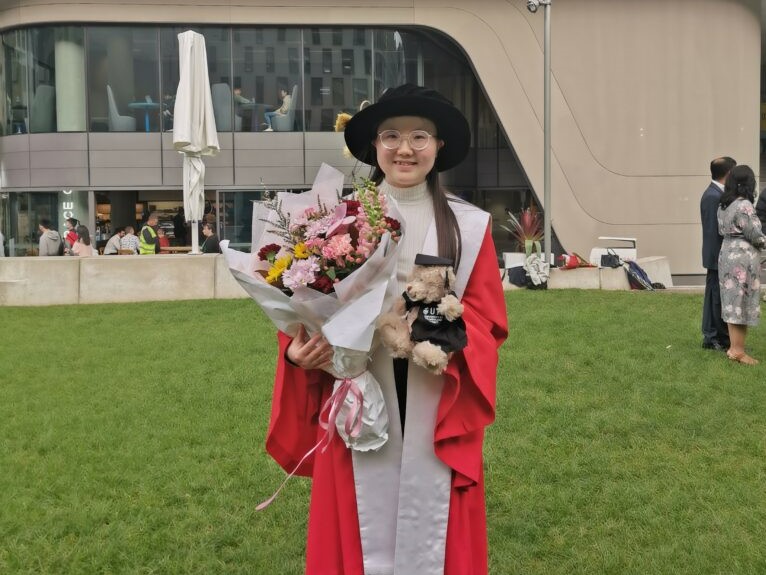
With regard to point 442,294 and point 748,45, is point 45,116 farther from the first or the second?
point 442,294

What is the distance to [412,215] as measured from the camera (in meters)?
2.64

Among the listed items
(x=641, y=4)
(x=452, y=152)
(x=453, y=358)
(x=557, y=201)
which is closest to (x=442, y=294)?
(x=453, y=358)

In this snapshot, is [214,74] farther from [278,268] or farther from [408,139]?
[278,268]

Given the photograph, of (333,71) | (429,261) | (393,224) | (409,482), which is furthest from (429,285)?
(333,71)

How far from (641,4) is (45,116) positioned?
58.2 feet

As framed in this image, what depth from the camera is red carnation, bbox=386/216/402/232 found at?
7.47 feet

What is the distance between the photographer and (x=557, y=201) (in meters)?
22.2

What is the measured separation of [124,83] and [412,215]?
76.2ft

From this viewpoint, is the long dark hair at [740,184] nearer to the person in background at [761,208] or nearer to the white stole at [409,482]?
the person in background at [761,208]

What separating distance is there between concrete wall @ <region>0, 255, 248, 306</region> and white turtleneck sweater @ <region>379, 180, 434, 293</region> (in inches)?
419

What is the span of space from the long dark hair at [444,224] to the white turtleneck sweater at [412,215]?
0.03m

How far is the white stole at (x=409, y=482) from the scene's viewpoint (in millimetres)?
2490

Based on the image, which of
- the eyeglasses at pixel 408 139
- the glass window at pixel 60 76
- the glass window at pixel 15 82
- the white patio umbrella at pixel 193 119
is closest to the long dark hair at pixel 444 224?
the eyeglasses at pixel 408 139

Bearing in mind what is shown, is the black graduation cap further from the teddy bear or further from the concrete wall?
the concrete wall
